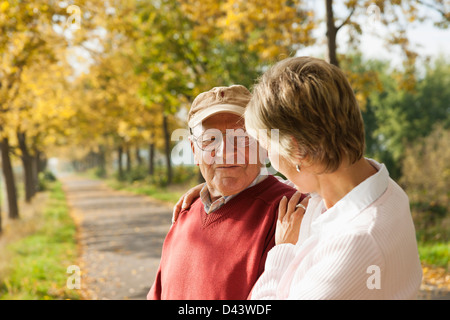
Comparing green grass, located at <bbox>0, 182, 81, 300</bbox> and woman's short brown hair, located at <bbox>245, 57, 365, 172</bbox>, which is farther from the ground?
woman's short brown hair, located at <bbox>245, 57, 365, 172</bbox>

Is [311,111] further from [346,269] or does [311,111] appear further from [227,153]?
[227,153]

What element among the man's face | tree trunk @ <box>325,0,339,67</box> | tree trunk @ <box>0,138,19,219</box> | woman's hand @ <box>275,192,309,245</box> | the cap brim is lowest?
tree trunk @ <box>0,138,19,219</box>

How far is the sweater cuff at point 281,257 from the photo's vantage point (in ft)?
4.60

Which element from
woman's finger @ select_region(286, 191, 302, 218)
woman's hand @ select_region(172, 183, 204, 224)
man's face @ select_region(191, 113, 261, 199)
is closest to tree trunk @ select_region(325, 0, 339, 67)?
woman's hand @ select_region(172, 183, 204, 224)

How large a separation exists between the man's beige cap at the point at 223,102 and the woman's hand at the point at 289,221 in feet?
1.48

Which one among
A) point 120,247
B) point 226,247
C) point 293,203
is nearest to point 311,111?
point 293,203

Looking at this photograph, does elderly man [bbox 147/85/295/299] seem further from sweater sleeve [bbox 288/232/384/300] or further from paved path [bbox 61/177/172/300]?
paved path [bbox 61/177/172/300]

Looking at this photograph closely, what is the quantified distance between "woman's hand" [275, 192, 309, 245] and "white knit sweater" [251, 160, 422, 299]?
0.20 meters

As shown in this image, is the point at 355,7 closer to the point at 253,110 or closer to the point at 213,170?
the point at 213,170

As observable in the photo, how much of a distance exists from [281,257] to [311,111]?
511 mm

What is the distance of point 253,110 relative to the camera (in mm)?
1313

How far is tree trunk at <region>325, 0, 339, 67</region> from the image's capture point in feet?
19.1
